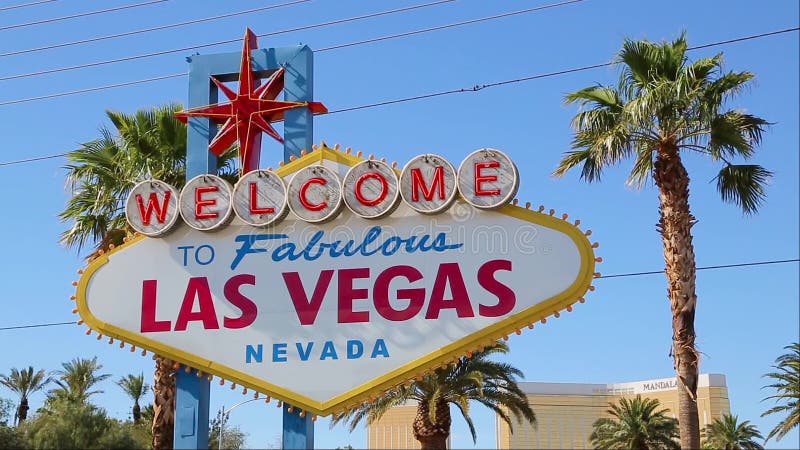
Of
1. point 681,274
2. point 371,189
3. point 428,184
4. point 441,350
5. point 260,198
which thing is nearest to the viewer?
point 441,350

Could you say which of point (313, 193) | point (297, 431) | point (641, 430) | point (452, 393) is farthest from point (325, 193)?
point (641, 430)

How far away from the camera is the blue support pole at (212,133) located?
1605cm

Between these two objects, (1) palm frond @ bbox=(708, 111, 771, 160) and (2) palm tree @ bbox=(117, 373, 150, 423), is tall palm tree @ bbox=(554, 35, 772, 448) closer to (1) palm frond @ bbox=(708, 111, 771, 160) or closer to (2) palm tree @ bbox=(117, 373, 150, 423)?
(1) palm frond @ bbox=(708, 111, 771, 160)

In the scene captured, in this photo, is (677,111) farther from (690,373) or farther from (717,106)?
(690,373)

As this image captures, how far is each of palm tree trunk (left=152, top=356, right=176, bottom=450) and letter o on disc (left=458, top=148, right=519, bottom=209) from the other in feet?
25.2

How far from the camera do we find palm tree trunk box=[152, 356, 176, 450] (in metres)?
20.4

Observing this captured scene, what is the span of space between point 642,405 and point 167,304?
33721 millimetres

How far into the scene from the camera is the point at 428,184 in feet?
53.4

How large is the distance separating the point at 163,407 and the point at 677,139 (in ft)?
36.2

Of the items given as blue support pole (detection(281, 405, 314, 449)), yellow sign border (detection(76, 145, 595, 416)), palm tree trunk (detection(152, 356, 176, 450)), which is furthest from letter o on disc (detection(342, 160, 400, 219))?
palm tree trunk (detection(152, 356, 176, 450))

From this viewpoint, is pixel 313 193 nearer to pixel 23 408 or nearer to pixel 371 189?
pixel 371 189

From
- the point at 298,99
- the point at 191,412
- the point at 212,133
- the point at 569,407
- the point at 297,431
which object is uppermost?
the point at 569,407

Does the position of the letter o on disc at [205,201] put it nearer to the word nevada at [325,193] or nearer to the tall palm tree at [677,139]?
the word nevada at [325,193]

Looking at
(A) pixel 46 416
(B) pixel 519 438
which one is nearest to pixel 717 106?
(A) pixel 46 416
